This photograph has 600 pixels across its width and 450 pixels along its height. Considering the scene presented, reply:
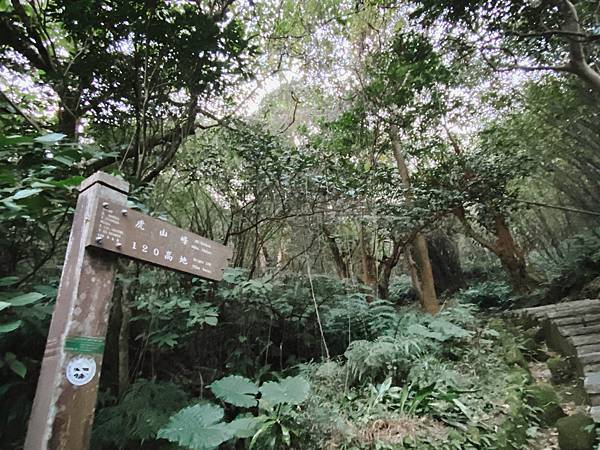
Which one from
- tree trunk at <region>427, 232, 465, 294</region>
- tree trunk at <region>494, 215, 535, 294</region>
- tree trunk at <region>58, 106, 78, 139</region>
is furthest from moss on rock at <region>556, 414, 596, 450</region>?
tree trunk at <region>427, 232, 465, 294</region>

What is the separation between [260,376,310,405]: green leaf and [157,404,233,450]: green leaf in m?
0.42

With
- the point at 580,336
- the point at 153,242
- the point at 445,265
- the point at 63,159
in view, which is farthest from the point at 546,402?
the point at 445,265

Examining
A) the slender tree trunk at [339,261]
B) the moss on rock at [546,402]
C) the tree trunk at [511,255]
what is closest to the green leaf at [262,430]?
the moss on rock at [546,402]

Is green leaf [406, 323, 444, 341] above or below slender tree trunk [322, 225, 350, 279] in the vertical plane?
below

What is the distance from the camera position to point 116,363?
140 inches

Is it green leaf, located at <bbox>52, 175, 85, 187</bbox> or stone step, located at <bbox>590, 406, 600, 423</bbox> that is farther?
stone step, located at <bbox>590, 406, 600, 423</bbox>

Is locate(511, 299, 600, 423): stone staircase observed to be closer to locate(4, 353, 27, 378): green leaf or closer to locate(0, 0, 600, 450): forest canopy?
locate(0, 0, 600, 450): forest canopy

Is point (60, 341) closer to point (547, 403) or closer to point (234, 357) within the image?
point (234, 357)

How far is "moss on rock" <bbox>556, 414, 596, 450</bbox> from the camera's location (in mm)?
2466

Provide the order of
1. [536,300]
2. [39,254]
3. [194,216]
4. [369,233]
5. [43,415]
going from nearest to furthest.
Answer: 1. [43,415]
2. [39,254]
3. [194,216]
4. [369,233]
5. [536,300]

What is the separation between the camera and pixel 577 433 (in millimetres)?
2521

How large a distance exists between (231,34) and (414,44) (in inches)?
105

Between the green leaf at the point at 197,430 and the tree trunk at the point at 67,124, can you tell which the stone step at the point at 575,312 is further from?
the tree trunk at the point at 67,124

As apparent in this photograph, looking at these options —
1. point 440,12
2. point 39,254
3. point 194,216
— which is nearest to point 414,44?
point 440,12
